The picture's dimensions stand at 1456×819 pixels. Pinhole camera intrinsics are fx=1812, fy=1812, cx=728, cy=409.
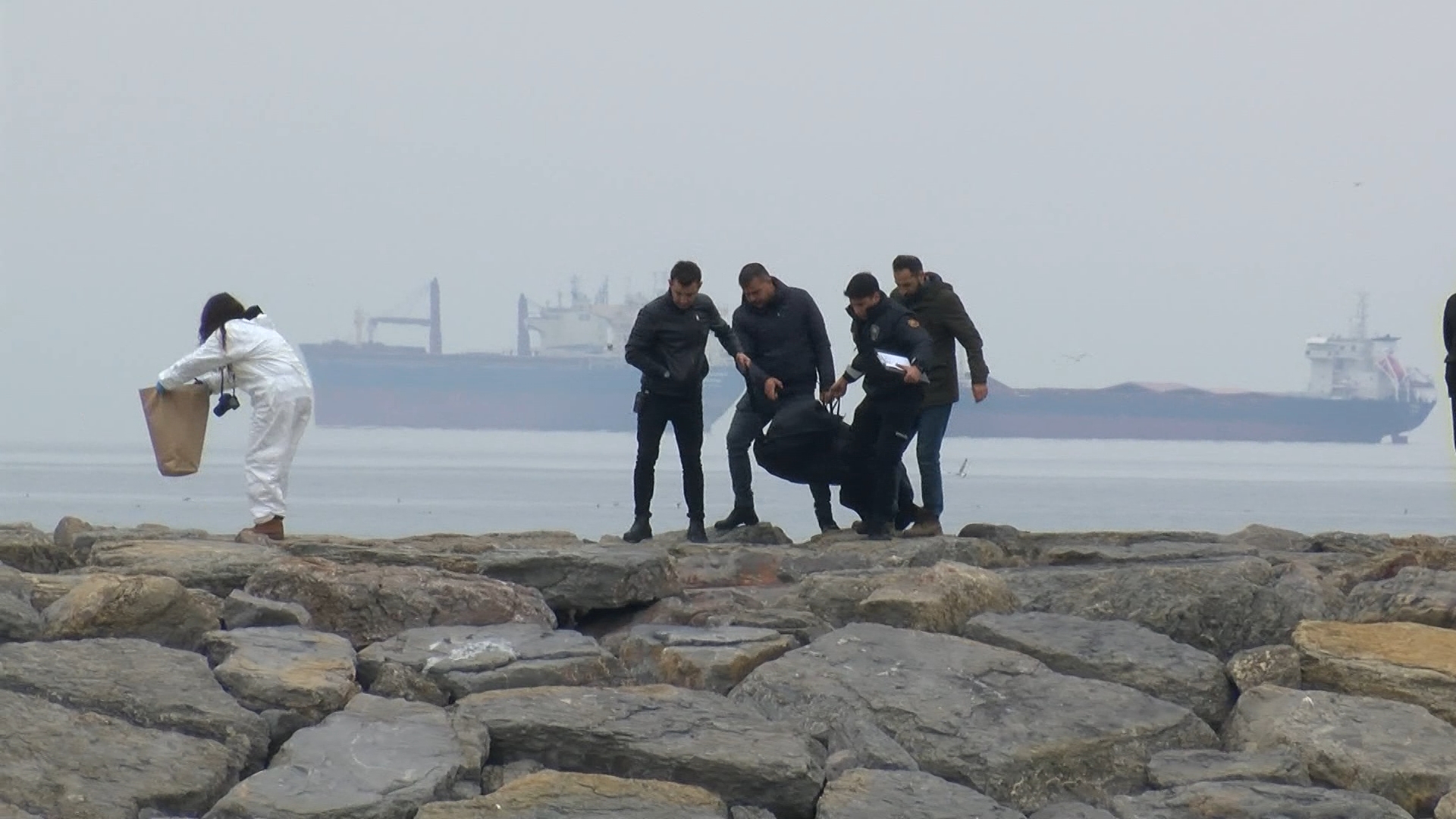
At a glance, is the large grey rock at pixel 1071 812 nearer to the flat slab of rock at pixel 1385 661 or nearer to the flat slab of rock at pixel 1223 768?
the flat slab of rock at pixel 1223 768

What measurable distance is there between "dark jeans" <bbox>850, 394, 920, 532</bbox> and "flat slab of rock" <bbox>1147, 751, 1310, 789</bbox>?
310 cm

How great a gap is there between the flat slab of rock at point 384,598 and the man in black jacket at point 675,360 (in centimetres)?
198

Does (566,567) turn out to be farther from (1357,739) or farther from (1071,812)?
(1357,739)

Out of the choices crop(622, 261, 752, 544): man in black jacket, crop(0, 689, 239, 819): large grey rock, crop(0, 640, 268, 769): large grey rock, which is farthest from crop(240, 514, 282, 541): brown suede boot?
A: crop(0, 689, 239, 819): large grey rock

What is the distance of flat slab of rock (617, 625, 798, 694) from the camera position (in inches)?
259

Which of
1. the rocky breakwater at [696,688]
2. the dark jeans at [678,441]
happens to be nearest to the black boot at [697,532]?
the dark jeans at [678,441]

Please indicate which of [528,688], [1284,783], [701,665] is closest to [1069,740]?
[1284,783]

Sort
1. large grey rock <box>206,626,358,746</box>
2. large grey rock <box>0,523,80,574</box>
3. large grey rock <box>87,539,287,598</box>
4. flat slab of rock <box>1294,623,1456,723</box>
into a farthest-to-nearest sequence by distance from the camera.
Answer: large grey rock <box>0,523,80,574</box> → large grey rock <box>87,539,287,598</box> → flat slab of rock <box>1294,623,1456,723</box> → large grey rock <box>206,626,358,746</box>

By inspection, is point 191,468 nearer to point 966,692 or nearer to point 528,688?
point 528,688

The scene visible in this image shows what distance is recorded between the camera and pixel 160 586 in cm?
648

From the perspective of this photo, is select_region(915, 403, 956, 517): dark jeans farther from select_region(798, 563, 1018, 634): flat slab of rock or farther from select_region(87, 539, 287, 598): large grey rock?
select_region(87, 539, 287, 598): large grey rock

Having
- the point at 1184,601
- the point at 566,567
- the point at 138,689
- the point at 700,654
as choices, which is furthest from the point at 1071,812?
the point at 138,689

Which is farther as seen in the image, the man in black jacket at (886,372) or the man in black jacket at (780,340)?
the man in black jacket at (780,340)

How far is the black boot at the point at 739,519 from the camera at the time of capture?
10.1 m
